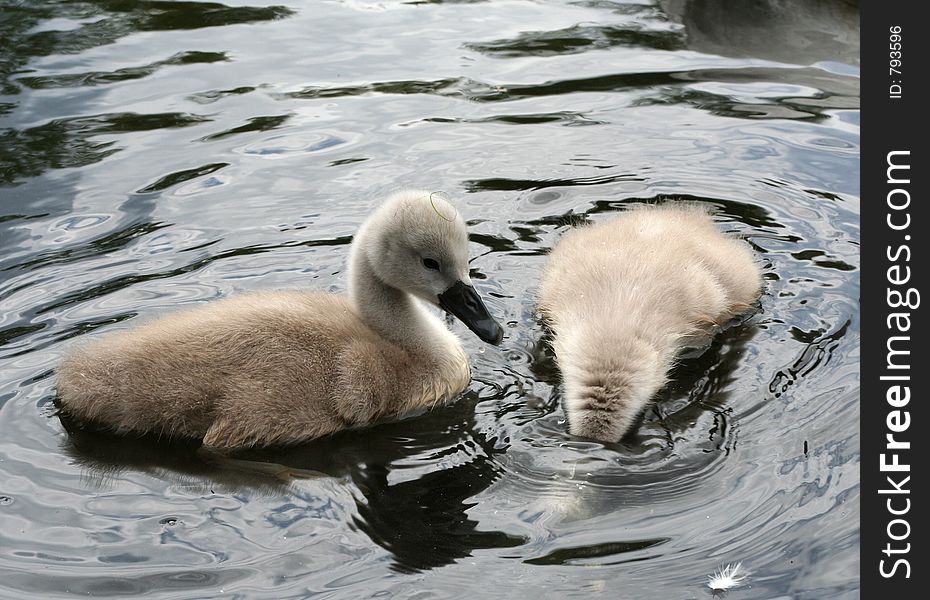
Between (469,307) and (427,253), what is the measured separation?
0.29m

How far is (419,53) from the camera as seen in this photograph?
9.19 meters

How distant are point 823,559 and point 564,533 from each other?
0.84 metres

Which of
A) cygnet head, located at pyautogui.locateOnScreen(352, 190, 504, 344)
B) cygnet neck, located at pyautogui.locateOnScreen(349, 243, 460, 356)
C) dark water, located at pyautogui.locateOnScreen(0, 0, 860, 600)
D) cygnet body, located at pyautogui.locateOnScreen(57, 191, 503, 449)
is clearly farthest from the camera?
cygnet neck, located at pyautogui.locateOnScreen(349, 243, 460, 356)

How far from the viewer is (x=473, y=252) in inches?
246

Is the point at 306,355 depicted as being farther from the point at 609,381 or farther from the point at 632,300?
the point at 632,300

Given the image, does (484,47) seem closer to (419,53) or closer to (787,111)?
(419,53)

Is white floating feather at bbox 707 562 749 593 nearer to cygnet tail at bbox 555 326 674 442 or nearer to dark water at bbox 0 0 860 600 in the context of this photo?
dark water at bbox 0 0 860 600

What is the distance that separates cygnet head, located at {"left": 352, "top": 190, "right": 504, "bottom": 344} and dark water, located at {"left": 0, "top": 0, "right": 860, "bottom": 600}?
385 mm

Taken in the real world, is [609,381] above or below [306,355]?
below

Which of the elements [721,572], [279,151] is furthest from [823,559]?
[279,151]

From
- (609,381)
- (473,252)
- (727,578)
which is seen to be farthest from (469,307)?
(727,578)

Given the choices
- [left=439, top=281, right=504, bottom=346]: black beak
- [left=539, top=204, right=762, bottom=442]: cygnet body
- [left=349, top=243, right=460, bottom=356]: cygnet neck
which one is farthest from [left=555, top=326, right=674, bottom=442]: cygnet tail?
[left=349, top=243, right=460, bottom=356]: cygnet neck

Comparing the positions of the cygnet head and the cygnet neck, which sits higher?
the cygnet head

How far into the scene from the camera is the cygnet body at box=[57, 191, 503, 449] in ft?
15.0
